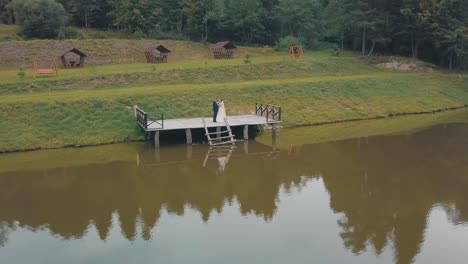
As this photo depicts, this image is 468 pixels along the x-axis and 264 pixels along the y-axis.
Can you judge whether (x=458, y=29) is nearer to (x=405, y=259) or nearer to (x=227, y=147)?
(x=227, y=147)

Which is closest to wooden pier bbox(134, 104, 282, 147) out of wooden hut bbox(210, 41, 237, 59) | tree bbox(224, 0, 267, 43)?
wooden hut bbox(210, 41, 237, 59)

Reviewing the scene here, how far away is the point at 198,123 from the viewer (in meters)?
29.8

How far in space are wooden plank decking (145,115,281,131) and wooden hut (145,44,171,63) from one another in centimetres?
1831

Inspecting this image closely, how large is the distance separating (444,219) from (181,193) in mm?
9622

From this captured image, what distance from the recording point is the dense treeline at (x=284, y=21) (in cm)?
5303

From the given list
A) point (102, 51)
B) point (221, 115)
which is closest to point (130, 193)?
point (221, 115)

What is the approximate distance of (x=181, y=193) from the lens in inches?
794

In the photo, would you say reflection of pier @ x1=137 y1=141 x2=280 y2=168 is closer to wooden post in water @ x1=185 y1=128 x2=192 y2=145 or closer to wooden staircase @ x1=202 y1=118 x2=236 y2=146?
wooden staircase @ x1=202 y1=118 x2=236 y2=146

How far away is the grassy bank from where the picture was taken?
2953cm

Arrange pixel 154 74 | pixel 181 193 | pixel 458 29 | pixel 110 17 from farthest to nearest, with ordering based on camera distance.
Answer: pixel 110 17, pixel 458 29, pixel 154 74, pixel 181 193

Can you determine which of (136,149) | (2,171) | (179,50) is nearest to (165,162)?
(136,149)

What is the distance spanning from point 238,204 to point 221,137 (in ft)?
34.1

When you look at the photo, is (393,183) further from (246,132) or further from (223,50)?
(223,50)

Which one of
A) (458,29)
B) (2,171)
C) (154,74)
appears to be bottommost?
(2,171)
